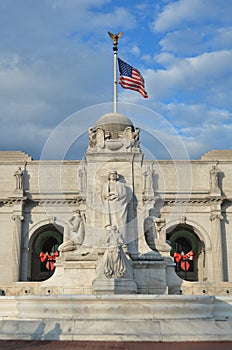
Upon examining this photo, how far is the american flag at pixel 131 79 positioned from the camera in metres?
25.7

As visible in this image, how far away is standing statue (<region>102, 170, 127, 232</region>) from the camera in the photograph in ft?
56.4

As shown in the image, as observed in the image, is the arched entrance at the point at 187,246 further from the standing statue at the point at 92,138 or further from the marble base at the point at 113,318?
the marble base at the point at 113,318

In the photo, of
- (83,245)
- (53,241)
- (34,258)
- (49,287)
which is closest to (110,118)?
(83,245)

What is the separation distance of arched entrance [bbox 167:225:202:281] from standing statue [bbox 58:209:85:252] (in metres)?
33.8

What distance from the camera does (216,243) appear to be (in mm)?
49719

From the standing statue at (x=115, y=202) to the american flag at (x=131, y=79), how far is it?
953cm

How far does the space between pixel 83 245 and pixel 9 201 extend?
1417 inches

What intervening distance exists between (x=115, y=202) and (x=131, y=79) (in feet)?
35.9

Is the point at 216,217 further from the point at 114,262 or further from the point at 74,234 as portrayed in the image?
the point at 114,262

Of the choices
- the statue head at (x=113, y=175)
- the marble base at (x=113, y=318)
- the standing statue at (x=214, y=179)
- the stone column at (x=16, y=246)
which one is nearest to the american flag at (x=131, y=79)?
the statue head at (x=113, y=175)

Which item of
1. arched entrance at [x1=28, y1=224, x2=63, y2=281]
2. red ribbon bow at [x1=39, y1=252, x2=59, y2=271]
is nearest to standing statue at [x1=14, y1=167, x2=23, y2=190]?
arched entrance at [x1=28, y1=224, x2=63, y2=281]

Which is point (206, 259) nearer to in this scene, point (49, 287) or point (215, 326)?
point (49, 287)

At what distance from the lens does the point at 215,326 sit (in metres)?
11.0

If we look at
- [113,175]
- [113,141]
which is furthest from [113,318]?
[113,141]
